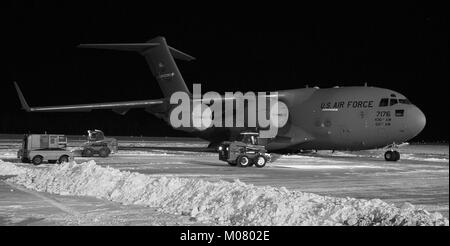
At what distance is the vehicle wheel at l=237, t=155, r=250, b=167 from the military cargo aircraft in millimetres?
7289

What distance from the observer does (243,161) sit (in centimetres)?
2327

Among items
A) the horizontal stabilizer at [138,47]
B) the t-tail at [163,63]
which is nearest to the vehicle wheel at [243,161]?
the t-tail at [163,63]

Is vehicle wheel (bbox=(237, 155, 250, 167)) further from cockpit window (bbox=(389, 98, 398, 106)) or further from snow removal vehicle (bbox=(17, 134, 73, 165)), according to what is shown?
cockpit window (bbox=(389, 98, 398, 106))

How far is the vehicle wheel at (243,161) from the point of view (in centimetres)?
2327

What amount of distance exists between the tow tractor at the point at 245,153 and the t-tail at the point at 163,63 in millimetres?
12927

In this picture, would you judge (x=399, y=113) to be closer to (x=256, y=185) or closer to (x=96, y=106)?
(x=256, y=185)

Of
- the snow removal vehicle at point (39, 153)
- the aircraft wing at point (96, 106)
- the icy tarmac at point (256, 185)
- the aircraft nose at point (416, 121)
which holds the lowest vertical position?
the icy tarmac at point (256, 185)

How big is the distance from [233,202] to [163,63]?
27.2m

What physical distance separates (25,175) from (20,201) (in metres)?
5.60

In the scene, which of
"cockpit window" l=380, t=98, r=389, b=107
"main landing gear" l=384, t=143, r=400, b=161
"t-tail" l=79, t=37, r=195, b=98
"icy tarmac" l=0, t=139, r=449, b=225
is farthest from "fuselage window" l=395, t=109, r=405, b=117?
"t-tail" l=79, t=37, r=195, b=98

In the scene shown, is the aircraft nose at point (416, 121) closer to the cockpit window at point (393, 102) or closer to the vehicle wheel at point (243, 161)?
the cockpit window at point (393, 102)
